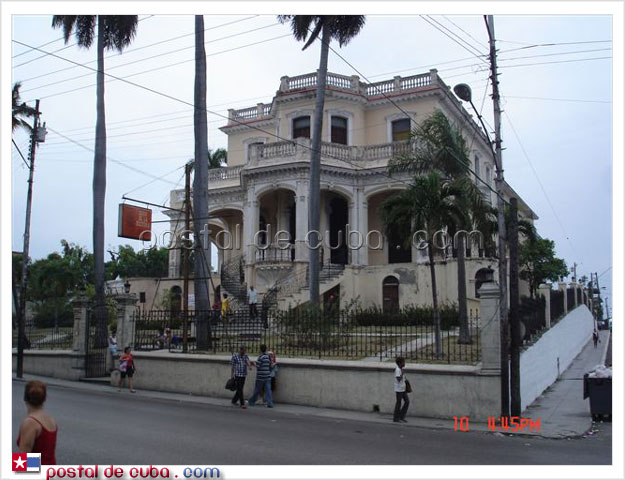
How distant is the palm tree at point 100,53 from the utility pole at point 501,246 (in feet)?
54.7

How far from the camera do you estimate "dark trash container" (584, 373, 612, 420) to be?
13705 millimetres

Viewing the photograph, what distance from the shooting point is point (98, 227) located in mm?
25703

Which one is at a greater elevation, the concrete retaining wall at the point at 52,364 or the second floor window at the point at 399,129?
the second floor window at the point at 399,129

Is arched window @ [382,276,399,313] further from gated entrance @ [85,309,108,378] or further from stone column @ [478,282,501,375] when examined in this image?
stone column @ [478,282,501,375]

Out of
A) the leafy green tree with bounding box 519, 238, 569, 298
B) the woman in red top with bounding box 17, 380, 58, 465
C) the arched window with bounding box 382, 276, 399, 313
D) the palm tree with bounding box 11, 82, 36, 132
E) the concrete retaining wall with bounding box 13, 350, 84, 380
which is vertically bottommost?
the concrete retaining wall with bounding box 13, 350, 84, 380

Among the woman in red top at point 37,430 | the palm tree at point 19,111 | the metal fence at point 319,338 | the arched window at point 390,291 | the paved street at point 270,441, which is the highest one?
the palm tree at point 19,111

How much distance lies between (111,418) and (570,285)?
2789 centimetres

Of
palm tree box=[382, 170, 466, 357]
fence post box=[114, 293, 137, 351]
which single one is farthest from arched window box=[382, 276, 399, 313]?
fence post box=[114, 293, 137, 351]

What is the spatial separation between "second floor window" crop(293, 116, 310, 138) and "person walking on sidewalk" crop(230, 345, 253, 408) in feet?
59.1

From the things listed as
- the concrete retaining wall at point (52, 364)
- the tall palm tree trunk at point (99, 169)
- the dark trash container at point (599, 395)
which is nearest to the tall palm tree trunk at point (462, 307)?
the dark trash container at point (599, 395)

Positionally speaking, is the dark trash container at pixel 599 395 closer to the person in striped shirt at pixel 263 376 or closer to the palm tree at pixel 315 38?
the person in striped shirt at pixel 263 376

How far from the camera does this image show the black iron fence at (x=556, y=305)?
22.2 meters

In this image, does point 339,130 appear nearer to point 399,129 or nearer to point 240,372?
point 399,129

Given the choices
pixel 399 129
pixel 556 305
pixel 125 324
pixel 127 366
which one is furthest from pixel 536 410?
pixel 399 129
